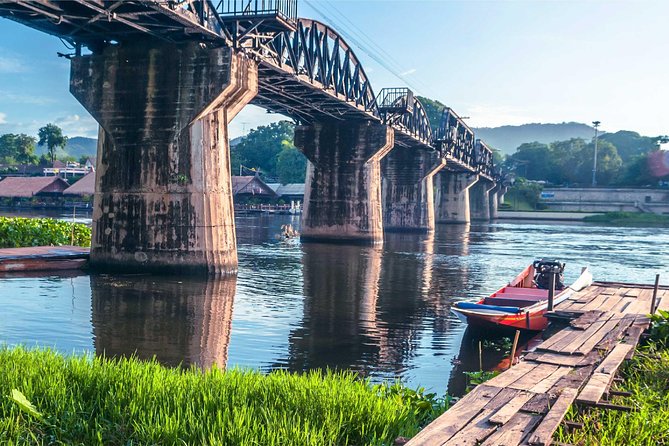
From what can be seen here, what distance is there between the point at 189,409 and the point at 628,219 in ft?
A: 502

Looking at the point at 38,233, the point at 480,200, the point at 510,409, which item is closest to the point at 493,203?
the point at 480,200

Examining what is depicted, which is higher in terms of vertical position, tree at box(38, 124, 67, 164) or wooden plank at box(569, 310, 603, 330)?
tree at box(38, 124, 67, 164)

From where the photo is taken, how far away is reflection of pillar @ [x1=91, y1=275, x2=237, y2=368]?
59.1 feet

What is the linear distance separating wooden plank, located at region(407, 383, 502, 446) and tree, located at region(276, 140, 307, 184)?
505ft

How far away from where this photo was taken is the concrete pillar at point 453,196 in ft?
425

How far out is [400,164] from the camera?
97750 mm

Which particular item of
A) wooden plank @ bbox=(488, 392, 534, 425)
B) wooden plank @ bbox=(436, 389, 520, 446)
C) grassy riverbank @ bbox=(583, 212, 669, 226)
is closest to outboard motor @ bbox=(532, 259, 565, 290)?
wooden plank @ bbox=(488, 392, 534, 425)

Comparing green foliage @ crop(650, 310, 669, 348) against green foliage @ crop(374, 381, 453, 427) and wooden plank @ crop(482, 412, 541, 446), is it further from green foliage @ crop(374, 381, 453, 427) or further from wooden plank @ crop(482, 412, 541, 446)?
wooden plank @ crop(482, 412, 541, 446)

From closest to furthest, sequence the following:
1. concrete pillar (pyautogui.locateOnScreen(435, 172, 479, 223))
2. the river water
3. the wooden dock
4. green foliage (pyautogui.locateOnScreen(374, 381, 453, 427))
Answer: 1. the wooden dock
2. green foliage (pyautogui.locateOnScreen(374, 381, 453, 427))
3. the river water
4. concrete pillar (pyautogui.locateOnScreen(435, 172, 479, 223))

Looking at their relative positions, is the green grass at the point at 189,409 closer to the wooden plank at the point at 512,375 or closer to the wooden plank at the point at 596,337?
the wooden plank at the point at 512,375

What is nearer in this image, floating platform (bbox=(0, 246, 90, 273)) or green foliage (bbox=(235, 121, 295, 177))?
floating platform (bbox=(0, 246, 90, 273))

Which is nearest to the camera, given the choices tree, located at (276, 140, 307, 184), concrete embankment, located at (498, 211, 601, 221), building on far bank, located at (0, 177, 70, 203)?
building on far bank, located at (0, 177, 70, 203)

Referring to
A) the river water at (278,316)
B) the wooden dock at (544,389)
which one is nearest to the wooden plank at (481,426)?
the wooden dock at (544,389)

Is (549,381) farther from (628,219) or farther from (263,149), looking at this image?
(263,149)
